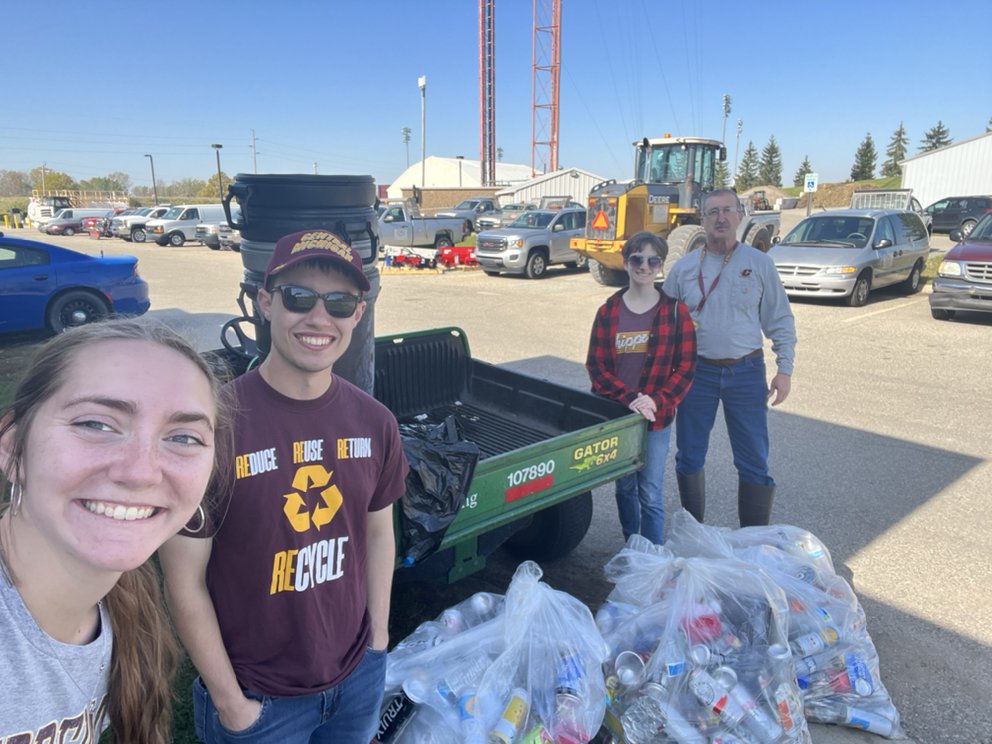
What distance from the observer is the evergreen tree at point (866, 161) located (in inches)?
2884

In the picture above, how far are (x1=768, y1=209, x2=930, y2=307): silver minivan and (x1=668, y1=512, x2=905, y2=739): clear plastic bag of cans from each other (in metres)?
10.2

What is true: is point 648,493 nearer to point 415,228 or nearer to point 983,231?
point 983,231

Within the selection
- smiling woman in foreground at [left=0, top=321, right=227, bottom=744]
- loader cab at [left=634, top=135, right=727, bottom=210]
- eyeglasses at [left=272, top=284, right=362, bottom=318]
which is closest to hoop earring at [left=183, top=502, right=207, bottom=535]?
smiling woman in foreground at [left=0, top=321, right=227, bottom=744]

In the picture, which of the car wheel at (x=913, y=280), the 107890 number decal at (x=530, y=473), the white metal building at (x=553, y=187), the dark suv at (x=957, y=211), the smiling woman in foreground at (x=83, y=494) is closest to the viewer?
the smiling woman in foreground at (x=83, y=494)

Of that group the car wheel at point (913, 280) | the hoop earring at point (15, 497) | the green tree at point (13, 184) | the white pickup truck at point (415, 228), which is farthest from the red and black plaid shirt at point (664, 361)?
the green tree at point (13, 184)

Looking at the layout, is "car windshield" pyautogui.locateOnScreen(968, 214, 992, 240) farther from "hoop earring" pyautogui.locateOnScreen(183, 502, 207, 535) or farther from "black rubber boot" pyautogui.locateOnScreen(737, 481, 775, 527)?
"hoop earring" pyautogui.locateOnScreen(183, 502, 207, 535)

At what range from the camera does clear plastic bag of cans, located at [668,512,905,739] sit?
9.27 feet

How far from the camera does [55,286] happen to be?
32.6 ft

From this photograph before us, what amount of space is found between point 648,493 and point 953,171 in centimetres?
4370

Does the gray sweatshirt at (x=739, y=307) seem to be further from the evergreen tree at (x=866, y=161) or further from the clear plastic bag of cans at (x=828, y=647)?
the evergreen tree at (x=866, y=161)

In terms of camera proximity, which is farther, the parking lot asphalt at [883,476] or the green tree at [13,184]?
the green tree at [13,184]

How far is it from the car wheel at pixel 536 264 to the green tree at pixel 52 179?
88.4 metres

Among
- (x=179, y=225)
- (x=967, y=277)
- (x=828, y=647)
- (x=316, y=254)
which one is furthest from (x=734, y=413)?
(x=179, y=225)

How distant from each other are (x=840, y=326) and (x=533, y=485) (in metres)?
9.53
